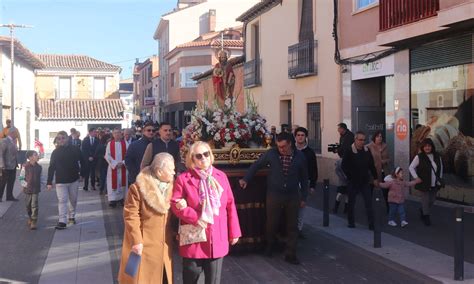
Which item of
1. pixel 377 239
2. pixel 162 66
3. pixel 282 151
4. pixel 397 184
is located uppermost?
pixel 162 66

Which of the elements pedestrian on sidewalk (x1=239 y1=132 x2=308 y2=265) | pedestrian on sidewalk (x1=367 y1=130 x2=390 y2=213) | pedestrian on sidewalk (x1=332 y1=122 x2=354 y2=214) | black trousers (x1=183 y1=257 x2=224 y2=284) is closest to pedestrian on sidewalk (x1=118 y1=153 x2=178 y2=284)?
black trousers (x1=183 y1=257 x2=224 y2=284)

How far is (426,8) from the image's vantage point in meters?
A: 12.0

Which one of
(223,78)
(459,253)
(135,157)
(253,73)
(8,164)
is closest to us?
(459,253)

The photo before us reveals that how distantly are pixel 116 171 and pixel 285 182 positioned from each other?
6.85 meters

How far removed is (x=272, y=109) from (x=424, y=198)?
507 inches

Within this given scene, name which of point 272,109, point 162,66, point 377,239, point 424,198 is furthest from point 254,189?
point 162,66

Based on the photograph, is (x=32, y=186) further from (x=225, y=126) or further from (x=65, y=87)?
(x=65, y=87)

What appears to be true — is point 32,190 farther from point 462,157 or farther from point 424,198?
point 462,157

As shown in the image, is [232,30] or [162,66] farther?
[162,66]

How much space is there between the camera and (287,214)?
25.3 ft

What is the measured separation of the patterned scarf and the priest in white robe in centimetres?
848

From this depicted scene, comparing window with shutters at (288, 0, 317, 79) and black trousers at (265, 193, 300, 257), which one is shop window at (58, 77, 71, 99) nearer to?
window with shutters at (288, 0, 317, 79)

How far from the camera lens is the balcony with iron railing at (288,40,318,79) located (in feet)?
59.4

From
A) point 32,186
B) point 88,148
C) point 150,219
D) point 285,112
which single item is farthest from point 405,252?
point 285,112
